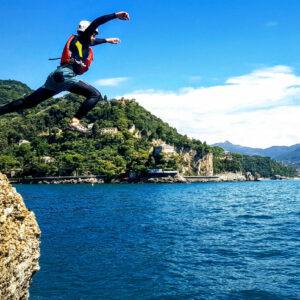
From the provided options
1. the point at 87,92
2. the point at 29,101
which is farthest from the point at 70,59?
the point at 29,101

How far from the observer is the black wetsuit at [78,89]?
864 cm

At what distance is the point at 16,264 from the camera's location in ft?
34.7

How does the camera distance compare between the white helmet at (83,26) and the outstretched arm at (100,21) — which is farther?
the white helmet at (83,26)

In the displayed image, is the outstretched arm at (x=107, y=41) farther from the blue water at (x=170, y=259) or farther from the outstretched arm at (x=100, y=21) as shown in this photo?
the blue water at (x=170, y=259)

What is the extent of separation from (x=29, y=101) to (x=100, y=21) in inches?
88.1

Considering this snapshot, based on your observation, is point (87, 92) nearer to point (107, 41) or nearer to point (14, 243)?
point (107, 41)

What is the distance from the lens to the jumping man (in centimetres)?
863

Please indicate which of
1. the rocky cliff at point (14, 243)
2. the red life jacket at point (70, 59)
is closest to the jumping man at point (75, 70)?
the red life jacket at point (70, 59)

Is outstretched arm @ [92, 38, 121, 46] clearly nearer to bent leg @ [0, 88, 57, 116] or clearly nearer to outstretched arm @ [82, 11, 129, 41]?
outstretched arm @ [82, 11, 129, 41]

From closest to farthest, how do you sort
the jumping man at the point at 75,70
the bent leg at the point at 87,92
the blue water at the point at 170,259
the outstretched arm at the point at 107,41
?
the jumping man at the point at 75,70
the bent leg at the point at 87,92
the outstretched arm at the point at 107,41
the blue water at the point at 170,259

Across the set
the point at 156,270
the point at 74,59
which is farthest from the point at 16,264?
the point at 156,270

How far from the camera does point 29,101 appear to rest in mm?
9086

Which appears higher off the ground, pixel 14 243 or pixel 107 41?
pixel 107 41

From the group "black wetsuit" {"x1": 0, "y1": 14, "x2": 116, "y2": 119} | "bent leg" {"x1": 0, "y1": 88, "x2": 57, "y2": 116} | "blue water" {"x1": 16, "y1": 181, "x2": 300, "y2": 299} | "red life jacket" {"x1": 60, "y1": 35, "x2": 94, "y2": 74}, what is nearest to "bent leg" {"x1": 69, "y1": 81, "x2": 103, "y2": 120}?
"black wetsuit" {"x1": 0, "y1": 14, "x2": 116, "y2": 119}
